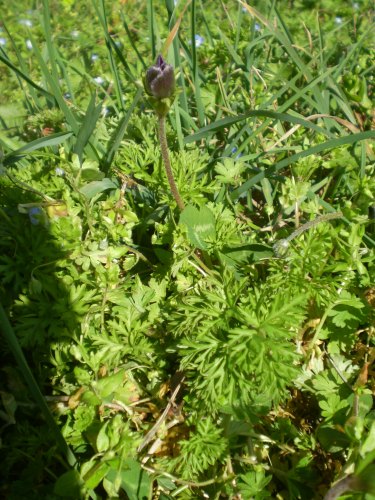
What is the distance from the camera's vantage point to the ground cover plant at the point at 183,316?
121 cm

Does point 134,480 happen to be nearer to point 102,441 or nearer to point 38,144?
point 102,441

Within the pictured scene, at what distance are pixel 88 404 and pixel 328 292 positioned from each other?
2.53ft

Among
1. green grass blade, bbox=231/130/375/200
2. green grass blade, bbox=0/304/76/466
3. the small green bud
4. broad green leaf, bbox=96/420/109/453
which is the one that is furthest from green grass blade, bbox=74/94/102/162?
broad green leaf, bbox=96/420/109/453

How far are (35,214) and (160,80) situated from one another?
0.61 meters

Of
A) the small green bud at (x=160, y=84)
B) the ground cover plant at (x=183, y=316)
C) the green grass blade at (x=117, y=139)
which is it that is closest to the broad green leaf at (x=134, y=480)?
the ground cover plant at (x=183, y=316)

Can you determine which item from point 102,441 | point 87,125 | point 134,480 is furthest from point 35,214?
point 134,480

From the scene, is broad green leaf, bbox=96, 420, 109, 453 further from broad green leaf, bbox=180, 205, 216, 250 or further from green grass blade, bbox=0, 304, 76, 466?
broad green leaf, bbox=180, 205, 216, 250

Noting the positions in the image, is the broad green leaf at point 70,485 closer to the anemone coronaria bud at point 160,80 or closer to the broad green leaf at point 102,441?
the broad green leaf at point 102,441

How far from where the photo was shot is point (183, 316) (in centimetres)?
134

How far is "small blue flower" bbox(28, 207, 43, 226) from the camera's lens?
147 cm

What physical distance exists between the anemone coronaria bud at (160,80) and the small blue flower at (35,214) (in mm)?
549

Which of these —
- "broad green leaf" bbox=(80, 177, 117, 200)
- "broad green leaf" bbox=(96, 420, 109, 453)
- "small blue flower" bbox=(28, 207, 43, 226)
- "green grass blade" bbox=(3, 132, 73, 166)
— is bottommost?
"broad green leaf" bbox=(96, 420, 109, 453)

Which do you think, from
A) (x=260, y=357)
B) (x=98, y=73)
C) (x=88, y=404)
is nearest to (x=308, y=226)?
(x=260, y=357)

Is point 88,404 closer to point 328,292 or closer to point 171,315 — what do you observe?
point 171,315
